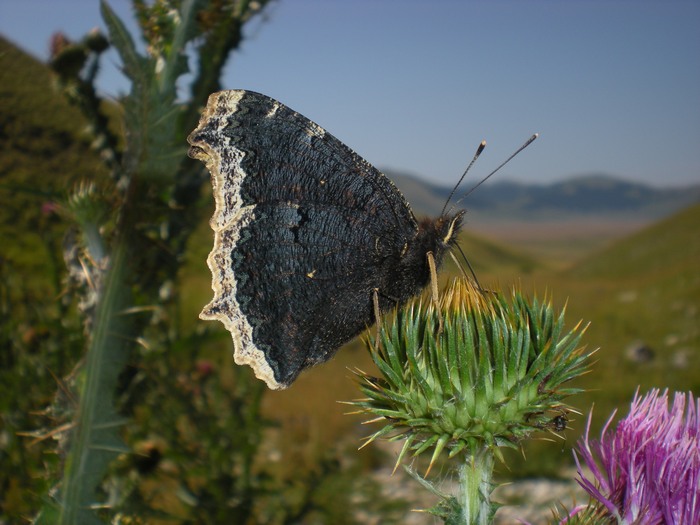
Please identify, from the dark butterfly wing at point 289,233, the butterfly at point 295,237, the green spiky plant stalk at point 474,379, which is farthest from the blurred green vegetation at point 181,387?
the dark butterfly wing at point 289,233

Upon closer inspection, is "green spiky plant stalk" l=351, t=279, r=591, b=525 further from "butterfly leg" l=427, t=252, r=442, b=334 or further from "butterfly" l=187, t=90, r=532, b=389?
"butterfly" l=187, t=90, r=532, b=389

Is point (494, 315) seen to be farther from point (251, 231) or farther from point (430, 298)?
point (251, 231)

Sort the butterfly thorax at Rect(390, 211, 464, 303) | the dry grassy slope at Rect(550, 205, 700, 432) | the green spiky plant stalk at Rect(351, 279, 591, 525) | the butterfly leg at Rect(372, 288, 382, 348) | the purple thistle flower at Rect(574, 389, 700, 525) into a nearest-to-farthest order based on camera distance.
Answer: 1. the purple thistle flower at Rect(574, 389, 700, 525)
2. the green spiky plant stalk at Rect(351, 279, 591, 525)
3. the butterfly leg at Rect(372, 288, 382, 348)
4. the butterfly thorax at Rect(390, 211, 464, 303)
5. the dry grassy slope at Rect(550, 205, 700, 432)

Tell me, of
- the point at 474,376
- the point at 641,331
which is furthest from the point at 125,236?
the point at 641,331

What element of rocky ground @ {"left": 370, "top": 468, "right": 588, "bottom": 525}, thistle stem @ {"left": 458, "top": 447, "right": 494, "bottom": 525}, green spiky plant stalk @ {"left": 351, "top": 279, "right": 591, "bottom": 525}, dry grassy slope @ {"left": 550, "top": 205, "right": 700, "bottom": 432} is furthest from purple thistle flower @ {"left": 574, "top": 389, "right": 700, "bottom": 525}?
rocky ground @ {"left": 370, "top": 468, "right": 588, "bottom": 525}

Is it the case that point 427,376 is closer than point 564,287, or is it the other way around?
point 427,376

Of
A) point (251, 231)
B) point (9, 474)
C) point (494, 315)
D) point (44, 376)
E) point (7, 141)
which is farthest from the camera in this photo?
point (7, 141)

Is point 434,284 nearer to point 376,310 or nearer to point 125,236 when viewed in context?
point 376,310

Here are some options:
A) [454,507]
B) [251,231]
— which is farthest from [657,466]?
[251,231]
